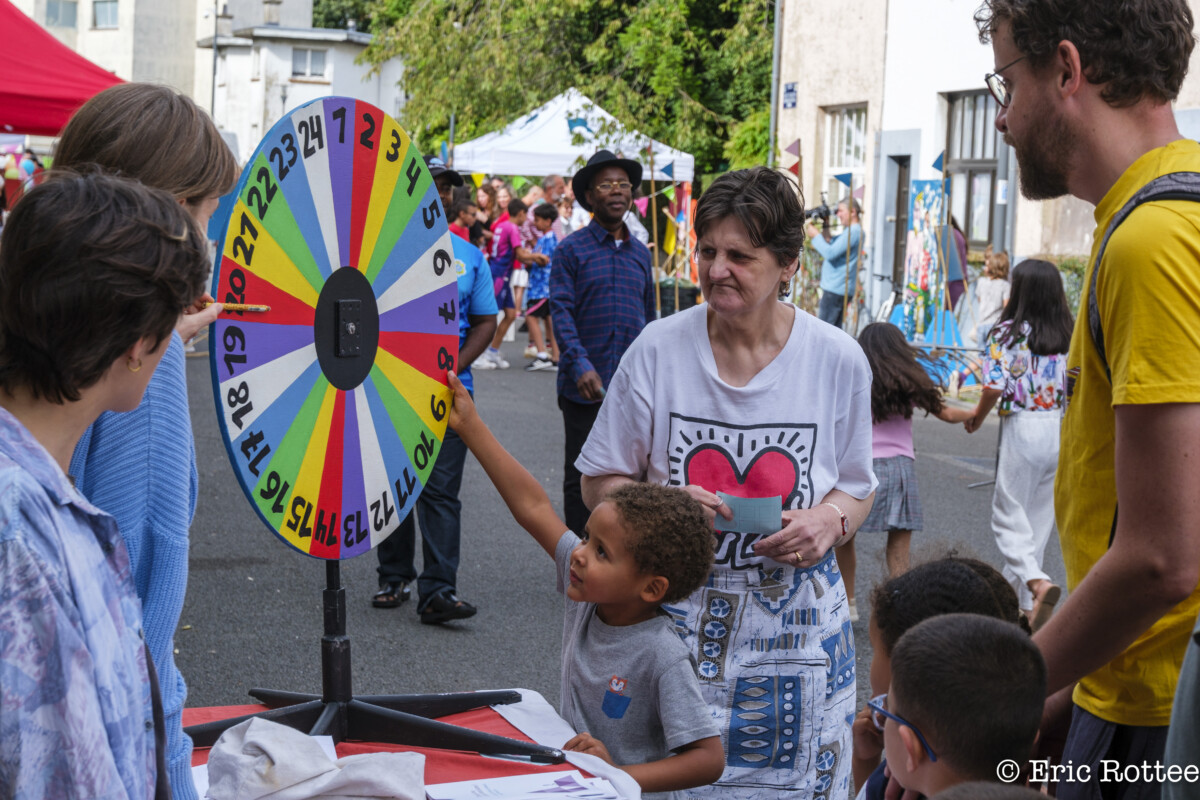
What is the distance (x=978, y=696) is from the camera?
1.74m

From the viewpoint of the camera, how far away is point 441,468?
18.5 feet

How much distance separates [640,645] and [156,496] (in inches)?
40.1

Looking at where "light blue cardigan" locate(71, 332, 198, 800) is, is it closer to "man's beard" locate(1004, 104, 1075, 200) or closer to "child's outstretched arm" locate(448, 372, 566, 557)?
"child's outstretched arm" locate(448, 372, 566, 557)

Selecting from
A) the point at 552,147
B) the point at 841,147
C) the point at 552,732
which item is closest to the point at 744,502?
the point at 552,732

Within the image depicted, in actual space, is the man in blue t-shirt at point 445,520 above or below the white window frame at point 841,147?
below

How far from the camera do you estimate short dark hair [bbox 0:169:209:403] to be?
1.41m

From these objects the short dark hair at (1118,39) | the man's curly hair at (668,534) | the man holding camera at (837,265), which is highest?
the man holding camera at (837,265)

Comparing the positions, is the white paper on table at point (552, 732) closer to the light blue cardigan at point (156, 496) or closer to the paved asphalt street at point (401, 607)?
A: the light blue cardigan at point (156, 496)

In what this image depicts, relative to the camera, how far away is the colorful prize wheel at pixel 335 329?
229 cm

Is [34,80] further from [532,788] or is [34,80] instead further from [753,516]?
[532,788]

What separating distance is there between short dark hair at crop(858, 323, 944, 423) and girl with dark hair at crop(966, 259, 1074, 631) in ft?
2.01

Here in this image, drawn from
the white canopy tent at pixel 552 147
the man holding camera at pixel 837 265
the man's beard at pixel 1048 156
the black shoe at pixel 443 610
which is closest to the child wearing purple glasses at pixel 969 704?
the man's beard at pixel 1048 156

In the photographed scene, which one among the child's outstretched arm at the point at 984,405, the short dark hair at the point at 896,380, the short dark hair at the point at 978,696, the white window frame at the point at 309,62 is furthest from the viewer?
the white window frame at the point at 309,62

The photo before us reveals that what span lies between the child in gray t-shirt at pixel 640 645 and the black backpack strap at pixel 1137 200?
909 millimetres
